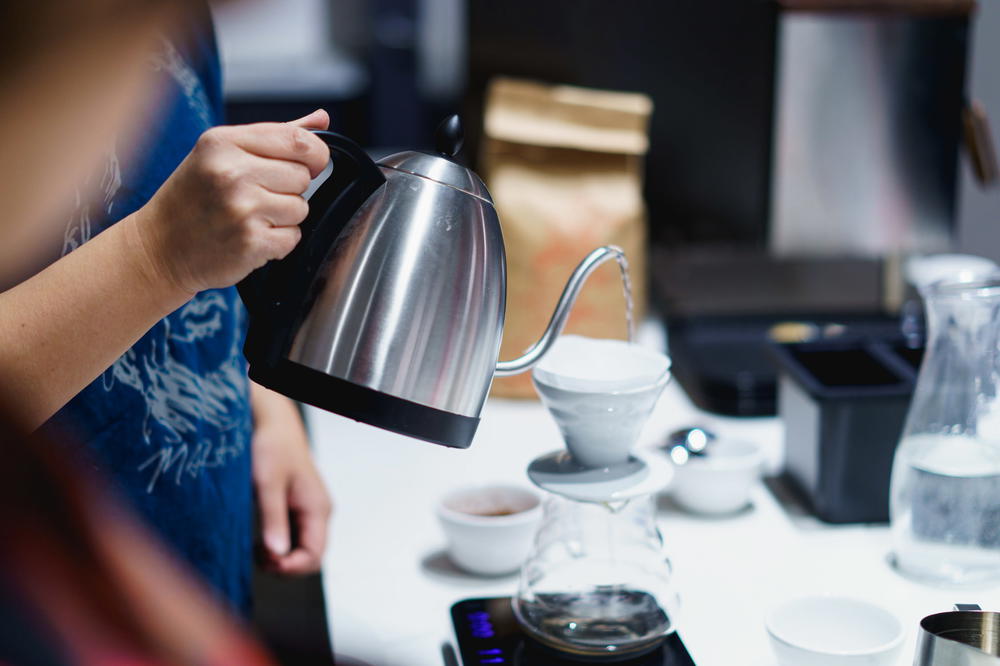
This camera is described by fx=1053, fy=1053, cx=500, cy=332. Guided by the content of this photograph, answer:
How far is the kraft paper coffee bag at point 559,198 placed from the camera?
153 cm

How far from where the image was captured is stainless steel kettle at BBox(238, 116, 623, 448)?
2.31 ft

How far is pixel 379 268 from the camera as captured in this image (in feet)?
2.36

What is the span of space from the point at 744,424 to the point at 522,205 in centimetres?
45

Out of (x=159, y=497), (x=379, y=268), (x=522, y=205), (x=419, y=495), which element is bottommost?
(x=419, y=495)

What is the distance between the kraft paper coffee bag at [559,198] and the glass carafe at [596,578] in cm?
61

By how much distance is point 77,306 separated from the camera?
694 millimetres

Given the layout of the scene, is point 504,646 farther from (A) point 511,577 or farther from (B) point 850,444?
(B) point 850,444

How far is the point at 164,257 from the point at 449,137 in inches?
8.8

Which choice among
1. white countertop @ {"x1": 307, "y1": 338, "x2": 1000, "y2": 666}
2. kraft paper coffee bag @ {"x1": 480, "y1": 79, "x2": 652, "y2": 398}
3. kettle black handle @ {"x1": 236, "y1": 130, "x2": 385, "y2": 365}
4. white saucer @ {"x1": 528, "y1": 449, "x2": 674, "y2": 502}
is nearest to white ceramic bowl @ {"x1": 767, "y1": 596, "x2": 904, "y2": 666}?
white countertop @ {"x1": 307, "y1": 338, "x2": 1000, "y2": 666}

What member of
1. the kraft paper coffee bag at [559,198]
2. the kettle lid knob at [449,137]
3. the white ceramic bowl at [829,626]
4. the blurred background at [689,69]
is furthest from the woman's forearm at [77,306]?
the blurred background at [689,69]

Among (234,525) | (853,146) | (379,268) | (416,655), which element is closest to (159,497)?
(234,525)

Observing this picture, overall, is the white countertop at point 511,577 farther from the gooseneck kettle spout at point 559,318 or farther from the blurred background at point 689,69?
the blurred background at point 689,69

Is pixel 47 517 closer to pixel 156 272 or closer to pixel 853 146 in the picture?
pixel 156 272

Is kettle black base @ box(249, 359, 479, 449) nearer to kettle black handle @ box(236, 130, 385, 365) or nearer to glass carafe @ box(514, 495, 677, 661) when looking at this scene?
kettle black handle @ box(236, 130, 385, 365)
